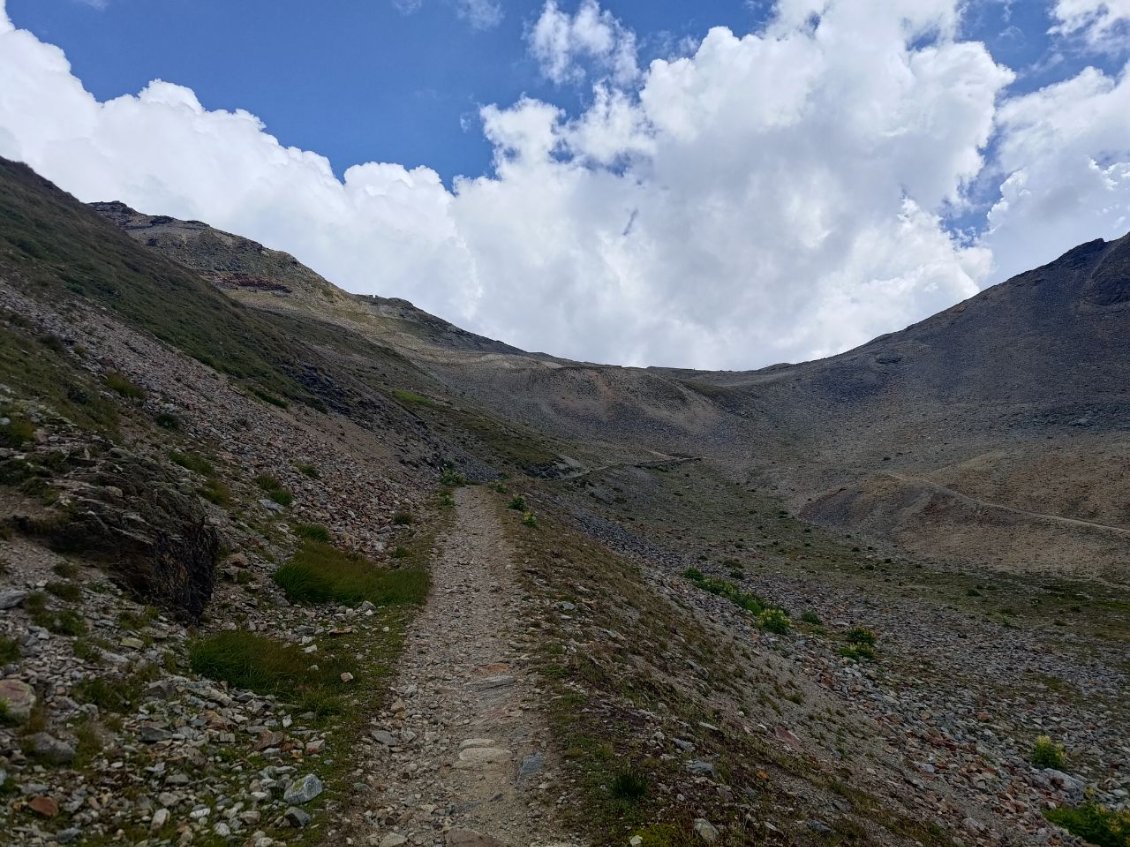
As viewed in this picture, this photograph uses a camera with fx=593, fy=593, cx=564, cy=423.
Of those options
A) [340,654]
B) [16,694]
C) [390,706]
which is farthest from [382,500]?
[16,694]

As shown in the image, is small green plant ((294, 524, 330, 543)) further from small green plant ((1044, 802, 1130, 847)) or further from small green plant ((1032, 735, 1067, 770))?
small green plant ((1032, 735, 1067, 770))

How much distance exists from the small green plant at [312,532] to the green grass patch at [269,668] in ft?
24.7

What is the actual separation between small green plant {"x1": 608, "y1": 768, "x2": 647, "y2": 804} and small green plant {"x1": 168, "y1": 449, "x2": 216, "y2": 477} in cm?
1634

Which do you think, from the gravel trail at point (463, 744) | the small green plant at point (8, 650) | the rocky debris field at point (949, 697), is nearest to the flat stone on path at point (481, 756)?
the gravel trail at point (463, 744)

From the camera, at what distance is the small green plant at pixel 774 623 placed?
27.0m

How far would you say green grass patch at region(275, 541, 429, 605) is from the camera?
1491cm

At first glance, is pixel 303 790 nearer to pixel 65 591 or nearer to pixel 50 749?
pixel 50 749

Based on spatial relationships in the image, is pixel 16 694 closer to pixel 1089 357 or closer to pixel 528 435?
pixel 528 435

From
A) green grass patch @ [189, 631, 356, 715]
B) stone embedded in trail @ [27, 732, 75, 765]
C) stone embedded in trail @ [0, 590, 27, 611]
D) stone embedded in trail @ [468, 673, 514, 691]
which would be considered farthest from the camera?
stone embedded in trail @ [468, 673, 514, 691]

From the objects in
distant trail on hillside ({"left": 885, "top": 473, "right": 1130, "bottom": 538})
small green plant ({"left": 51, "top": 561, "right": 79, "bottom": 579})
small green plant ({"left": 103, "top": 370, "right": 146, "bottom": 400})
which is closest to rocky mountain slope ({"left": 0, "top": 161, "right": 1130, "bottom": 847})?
small green plant ({"left": 51, "top": 561, "right": 79, "bottom": 579})

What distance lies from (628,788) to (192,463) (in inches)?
673

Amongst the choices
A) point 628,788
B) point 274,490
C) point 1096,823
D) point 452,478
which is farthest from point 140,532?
point 452,478

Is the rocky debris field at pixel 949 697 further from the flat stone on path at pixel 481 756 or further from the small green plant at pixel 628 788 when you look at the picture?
the flat stone on path at pixel 481 756

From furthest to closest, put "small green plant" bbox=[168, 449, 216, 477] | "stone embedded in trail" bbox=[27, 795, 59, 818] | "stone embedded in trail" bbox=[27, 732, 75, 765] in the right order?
"small green plant" bbox=[168, 449, 216, 477]
"stone embedded in trail" bbox=[27, 732, 75, 765]
"stone embedded in trail" bbox=[27, 795, 59, 818]
